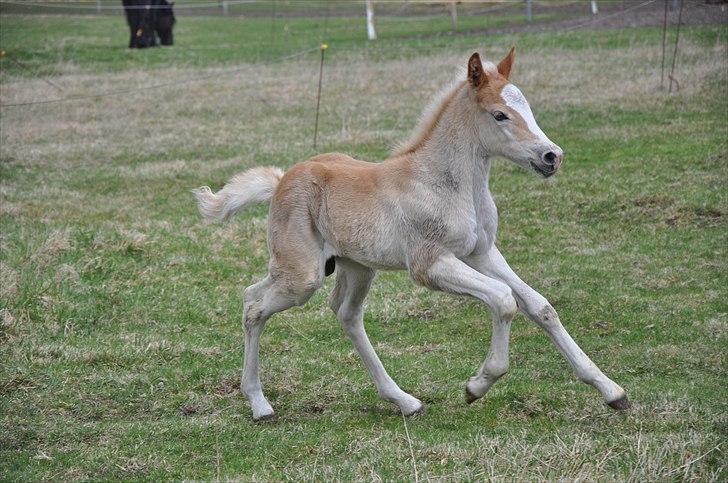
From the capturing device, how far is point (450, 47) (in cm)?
2458

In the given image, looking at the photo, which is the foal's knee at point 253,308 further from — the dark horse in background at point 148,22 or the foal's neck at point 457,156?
the dark horse in background at point 148,22

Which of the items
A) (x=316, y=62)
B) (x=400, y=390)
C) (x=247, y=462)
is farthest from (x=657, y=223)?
(x=316, y=62)

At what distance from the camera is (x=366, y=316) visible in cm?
865

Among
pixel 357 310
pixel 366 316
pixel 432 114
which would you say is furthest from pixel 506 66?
pixel 366 316

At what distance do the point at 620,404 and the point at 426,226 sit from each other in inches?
57.0

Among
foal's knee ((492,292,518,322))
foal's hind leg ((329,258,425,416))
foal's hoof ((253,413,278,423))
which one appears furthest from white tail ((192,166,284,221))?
foal's knee ((492,292,518,322))

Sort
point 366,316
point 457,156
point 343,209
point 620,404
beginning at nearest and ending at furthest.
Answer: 1. point 620,404
2. point 457,156
3. point 343,209
4. point 366,316

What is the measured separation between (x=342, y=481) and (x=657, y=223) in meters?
6.54

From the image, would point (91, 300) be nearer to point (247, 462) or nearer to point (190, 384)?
point (190, 384)

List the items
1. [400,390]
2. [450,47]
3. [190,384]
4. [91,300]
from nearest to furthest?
[400,390] → [190,384] → [91,300] → [450,47]

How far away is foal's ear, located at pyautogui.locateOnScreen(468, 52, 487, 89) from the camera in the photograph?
19.7 feet

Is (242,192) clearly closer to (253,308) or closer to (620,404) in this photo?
(253,308)

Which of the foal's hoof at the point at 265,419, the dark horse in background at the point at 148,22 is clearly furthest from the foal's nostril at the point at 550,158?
the dark horse in background at the point at 148,22

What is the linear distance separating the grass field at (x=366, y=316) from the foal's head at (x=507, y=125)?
1493 millimetres
